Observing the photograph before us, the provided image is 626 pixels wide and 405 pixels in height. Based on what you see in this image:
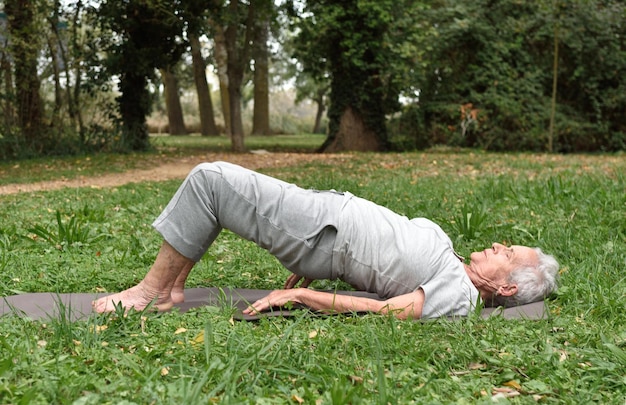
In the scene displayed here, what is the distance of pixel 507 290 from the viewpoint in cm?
380

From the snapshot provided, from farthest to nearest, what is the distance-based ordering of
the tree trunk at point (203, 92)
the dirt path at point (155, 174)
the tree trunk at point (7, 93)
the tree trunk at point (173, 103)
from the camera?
1. the tree trunk at point (173, 103)
2. the tree trunk at point (203, 92)
3. the tree trunk at point (7, 93)
4. the dirt path at point (155, 174)

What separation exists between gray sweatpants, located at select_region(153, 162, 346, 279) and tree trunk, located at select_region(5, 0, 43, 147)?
11.2 meters

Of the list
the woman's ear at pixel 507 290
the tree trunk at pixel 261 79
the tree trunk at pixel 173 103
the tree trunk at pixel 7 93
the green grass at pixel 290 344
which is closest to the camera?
the green grass at pixel 290 344

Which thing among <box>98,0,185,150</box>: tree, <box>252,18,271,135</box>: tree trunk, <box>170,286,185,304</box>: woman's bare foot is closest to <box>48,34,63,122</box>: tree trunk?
<box>98,0,185,150</box>: tree

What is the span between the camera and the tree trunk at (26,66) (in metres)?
13.5

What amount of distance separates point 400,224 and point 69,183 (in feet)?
25.4

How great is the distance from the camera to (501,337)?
10.5 feet

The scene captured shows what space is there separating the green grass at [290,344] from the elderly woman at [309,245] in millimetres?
146

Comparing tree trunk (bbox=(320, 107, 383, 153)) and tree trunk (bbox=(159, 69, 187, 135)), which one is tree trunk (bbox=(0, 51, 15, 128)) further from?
tree trunk (bbox=(159, 69, 187, 135))

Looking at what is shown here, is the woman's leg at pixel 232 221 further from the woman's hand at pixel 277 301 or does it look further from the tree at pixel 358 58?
the tree at pixel 358 58

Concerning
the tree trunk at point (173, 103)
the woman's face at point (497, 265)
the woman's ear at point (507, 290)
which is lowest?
the woman's ear at point (507, 290)

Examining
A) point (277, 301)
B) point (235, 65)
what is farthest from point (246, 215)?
point (235, 65)

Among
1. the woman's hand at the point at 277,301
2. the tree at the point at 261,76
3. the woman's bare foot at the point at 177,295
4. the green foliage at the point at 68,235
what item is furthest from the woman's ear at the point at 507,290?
the tree at the point at 261,76

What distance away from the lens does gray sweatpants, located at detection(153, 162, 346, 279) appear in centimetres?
354
